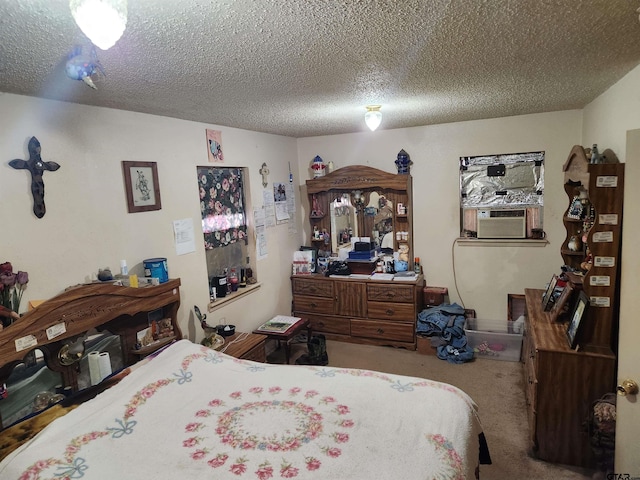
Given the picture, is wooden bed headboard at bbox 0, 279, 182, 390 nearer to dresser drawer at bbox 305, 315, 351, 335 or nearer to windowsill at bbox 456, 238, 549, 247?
dresser drawer at bbox 305, 315, 351, 335

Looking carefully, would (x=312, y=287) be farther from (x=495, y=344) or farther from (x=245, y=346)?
(x=495, y=344)

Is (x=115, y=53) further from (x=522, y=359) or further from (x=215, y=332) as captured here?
(x=522, y=359)

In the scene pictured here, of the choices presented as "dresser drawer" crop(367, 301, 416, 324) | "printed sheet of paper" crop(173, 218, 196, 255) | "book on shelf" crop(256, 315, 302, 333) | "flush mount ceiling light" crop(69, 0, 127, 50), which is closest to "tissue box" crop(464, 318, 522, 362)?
"dresser drawer" crop(367, 301, 416, 324)

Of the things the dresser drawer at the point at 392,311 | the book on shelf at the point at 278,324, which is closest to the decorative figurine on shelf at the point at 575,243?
the dresser drawer at the point at 392,311

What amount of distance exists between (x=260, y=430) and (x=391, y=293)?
2.46 meters

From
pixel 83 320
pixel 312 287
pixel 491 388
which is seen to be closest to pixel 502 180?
pixel 491 388

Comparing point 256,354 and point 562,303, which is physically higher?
point 562,303

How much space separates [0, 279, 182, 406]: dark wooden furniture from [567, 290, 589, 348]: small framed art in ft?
7.96

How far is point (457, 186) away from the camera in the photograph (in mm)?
4070

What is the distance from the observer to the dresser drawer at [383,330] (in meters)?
3.97

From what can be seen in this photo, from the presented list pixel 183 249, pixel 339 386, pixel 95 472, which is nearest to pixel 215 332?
pixel 183 249

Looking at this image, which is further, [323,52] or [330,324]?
[330,324]

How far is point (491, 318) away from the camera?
4129 millimetres

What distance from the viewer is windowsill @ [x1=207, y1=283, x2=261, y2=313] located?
3.27m
